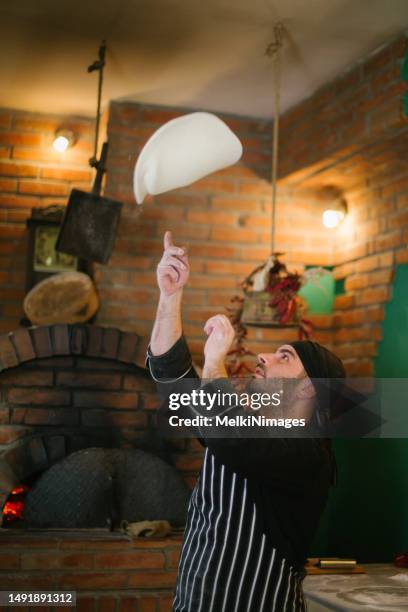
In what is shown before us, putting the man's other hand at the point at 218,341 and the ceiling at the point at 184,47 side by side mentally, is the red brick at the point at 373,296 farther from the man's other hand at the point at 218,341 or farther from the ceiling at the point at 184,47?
the man's other hand at the point at 218,341

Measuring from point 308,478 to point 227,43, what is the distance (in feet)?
5.14

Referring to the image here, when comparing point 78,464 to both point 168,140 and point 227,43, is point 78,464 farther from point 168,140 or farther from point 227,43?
point 227,43

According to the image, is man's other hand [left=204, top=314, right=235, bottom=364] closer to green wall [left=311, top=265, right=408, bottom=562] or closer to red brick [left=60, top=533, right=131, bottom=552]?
red brick [left=60, top=533, right=131, bottom=552]

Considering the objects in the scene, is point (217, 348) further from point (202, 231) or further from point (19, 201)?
point (19, 201)

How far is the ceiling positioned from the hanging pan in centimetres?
19

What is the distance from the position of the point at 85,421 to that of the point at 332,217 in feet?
3.87

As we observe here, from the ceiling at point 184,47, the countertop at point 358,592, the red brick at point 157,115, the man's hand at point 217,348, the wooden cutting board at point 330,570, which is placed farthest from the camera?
the red brick at point 157,115

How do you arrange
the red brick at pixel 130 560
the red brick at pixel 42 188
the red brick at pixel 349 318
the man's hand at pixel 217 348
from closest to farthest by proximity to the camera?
the man's hand at pixel 217 348 < the red brick at pixel 130 560 < the red brick at pixel 349 318 < the red brick at pixel 42 188

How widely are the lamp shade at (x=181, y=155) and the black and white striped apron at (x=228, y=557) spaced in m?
0.70

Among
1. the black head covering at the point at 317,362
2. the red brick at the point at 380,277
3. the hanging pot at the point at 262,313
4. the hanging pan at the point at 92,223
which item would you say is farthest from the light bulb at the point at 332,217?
the black head covering at the point at 317,362

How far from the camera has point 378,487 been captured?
2621 mm

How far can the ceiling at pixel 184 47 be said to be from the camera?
2.23m

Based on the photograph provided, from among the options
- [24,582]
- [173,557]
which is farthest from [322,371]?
[24,582]

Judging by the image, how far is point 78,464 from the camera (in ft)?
8.18
